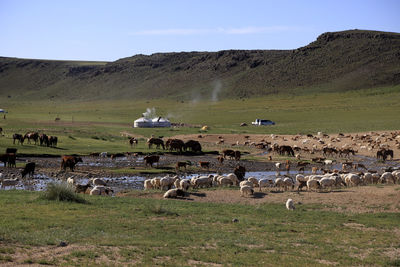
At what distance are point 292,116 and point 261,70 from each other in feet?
179

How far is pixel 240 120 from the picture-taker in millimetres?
72000

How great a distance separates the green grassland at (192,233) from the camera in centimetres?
969

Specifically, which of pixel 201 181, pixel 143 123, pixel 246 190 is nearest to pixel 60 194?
pixel 246 190

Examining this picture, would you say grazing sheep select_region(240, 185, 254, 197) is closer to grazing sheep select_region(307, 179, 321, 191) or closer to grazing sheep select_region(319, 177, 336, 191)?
grazing sheep select_region(307, 179, 321, 191)

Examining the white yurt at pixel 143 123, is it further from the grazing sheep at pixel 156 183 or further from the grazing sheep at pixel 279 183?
the grazing sheep at pixel 279 183

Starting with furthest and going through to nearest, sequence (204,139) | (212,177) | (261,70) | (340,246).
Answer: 1. (261,70)
2. (204,139)
3. (212,177)
4. (340,246)

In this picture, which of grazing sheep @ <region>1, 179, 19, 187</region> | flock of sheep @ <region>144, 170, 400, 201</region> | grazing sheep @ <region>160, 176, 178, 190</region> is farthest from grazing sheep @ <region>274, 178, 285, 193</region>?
grazing sheep @ <region>1, 179, 19, 187</region>

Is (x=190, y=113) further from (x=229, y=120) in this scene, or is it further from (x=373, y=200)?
(x=373, y=200)

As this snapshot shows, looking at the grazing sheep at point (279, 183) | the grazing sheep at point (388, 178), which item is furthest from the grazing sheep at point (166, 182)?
the grazing sheep at point (388, 178)

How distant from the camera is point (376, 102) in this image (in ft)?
269

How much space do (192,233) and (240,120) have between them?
60.7 metres

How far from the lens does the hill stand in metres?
109

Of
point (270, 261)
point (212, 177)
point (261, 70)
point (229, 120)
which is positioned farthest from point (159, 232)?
point (261, 70)

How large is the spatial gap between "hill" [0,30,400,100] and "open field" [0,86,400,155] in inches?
366
